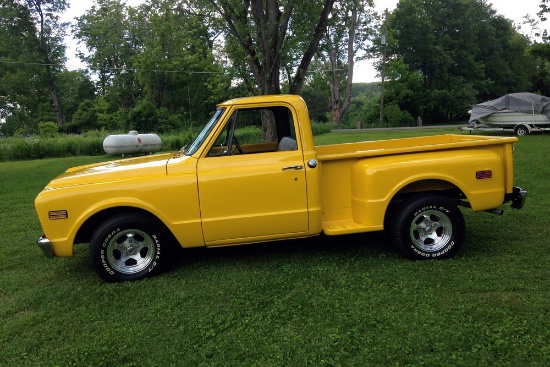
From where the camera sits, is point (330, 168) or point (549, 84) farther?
point (549, 84)

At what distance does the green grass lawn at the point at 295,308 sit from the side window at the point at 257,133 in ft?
4.31

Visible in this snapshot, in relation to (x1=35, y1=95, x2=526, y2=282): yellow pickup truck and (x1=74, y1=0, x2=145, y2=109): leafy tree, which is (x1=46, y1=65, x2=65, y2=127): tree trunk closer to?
(x1=74, y1=0, x2=145, y2=109): leafy tree

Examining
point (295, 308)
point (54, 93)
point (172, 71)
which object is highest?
point (172, 71)

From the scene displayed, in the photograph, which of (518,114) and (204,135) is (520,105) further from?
(204,135)

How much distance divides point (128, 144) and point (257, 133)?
1485 centimetres

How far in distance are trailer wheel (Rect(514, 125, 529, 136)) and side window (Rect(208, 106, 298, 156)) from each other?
1936cm

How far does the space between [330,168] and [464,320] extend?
2.08m

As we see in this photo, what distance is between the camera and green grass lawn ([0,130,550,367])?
10.2ft

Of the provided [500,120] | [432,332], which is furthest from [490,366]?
[500,120]

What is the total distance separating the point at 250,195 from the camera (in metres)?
4.54

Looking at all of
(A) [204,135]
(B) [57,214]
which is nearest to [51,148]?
→ (B) [57,214]

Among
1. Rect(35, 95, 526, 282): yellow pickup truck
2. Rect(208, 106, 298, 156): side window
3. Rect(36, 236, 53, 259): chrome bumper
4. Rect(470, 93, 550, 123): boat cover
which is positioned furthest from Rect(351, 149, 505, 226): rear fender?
Rect(470, 93, 550, 123): boat cover

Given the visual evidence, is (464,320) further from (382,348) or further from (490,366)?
(382,348)

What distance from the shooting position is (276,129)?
17.8 ft
